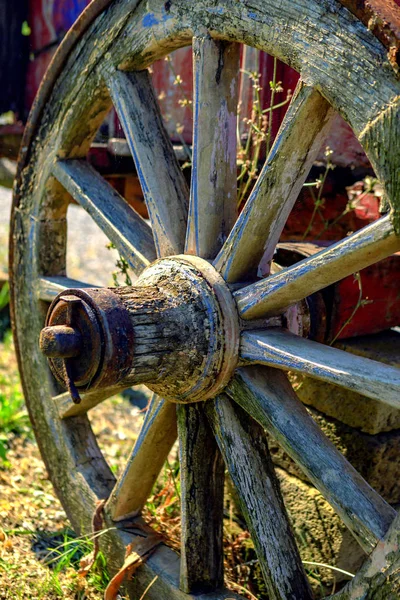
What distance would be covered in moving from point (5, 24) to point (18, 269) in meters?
1.54

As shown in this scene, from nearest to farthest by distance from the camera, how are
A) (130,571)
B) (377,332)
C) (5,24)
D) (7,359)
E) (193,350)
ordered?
(193,350) < (130,571) < (377,332) < (5,24) < (7,359)

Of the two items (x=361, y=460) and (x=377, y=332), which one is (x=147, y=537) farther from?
(x=377, y=332)

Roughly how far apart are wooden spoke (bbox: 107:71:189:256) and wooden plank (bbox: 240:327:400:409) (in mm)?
388

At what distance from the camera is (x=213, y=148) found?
183 centimetres

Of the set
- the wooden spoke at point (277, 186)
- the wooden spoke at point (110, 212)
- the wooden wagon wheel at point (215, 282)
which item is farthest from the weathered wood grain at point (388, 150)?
the wooden spoke at point (110, 212)

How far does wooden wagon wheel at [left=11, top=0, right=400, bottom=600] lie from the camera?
1477 millimetres

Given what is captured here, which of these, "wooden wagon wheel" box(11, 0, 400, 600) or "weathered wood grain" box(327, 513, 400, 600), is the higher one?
"wooden wagon wheel" box(11, 0, 400, 600)

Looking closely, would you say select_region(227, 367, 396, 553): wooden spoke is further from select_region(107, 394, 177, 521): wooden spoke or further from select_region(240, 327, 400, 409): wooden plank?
select_region(107, 394, 177, 521): wooden spoke

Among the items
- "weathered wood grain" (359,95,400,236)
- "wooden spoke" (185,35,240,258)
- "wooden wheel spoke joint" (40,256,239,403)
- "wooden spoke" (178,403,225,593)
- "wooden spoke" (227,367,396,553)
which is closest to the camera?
"weathered wood grain" (359,95,400,236)

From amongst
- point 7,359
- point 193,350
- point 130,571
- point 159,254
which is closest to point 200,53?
point 159,254

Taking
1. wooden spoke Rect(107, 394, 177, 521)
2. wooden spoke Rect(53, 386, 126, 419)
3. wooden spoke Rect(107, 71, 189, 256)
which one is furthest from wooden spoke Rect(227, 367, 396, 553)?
wooden spoke Rect(53, 386, 126, 419)

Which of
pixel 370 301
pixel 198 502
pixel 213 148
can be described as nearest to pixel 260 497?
pixel 198 502

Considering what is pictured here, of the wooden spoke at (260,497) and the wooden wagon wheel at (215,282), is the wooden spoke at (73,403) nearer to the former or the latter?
the wooden wagon wheel at (215,282)

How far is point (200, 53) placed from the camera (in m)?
1.76
